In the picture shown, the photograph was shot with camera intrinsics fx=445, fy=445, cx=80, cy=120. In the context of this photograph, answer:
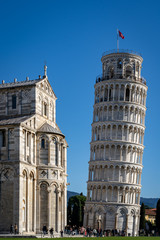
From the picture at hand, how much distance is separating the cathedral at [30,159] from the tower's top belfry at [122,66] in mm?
33186

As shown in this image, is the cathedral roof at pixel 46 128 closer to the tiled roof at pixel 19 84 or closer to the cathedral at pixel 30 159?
the cathedral at pixel 30 159

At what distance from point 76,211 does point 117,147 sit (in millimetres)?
24387

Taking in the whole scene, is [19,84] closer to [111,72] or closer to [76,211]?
[111,72]

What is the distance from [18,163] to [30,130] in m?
4.99

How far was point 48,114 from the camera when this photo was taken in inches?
2317

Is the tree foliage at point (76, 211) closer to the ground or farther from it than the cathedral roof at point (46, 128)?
closer to the ground

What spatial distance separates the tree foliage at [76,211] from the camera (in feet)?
331

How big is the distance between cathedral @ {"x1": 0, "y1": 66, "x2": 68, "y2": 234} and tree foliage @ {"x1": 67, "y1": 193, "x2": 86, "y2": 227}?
43.3 metres

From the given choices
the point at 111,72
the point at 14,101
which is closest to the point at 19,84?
the point at 14,101

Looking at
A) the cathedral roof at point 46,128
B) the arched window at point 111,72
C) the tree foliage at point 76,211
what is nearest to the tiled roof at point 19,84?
the cathedral roof at point 46,128

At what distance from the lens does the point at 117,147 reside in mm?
86812

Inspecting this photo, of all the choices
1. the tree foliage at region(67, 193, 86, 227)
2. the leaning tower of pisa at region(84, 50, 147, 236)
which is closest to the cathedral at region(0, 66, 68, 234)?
the leaning tower of pisa at region(84, 50, 147, 236)

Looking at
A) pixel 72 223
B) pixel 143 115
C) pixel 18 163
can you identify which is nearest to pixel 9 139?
pixel 18 163

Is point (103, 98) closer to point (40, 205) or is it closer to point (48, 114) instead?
point (48, 114)
